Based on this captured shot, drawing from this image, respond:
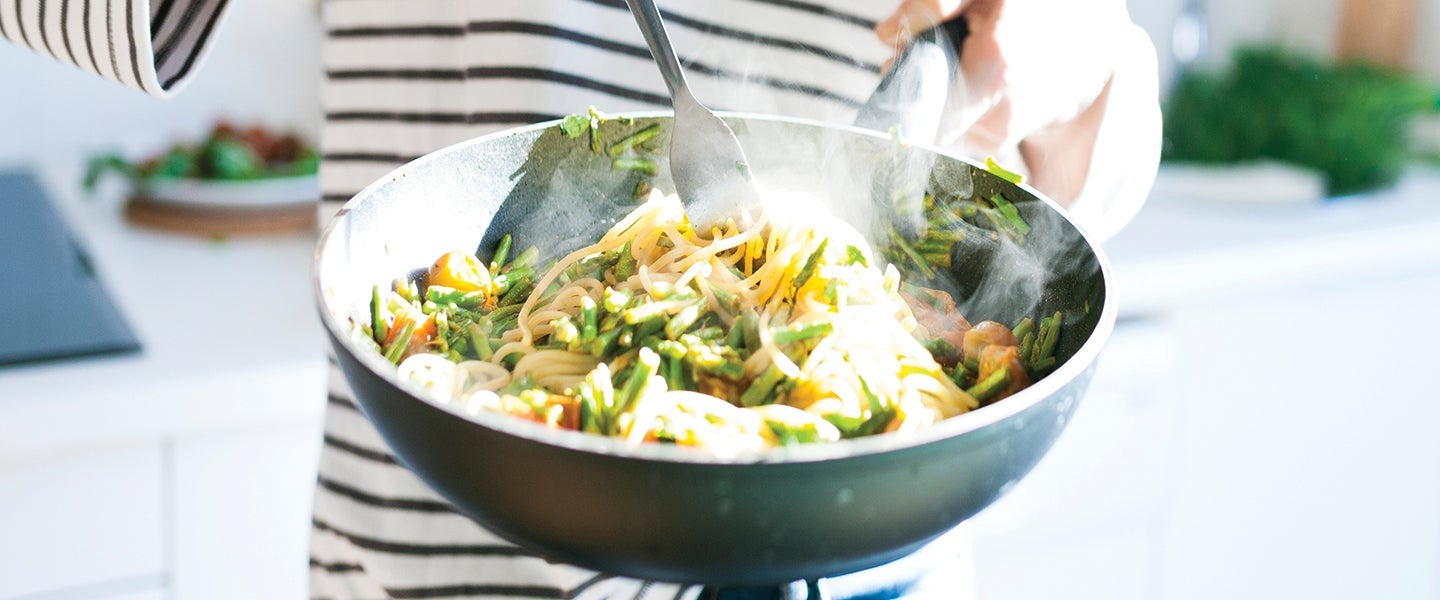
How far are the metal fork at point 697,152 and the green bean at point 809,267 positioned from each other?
6 centimetres

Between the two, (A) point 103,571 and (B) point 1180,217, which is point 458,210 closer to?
(A) point 103,571

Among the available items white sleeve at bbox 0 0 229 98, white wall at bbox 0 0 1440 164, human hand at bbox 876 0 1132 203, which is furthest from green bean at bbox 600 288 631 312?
white wall at bbox 0 0 1440 164

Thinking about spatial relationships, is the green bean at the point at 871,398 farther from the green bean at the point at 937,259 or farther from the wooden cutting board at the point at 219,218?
the wooden cutting board at the point at 219,218

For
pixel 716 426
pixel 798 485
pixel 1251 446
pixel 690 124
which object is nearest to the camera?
pixel 798 485

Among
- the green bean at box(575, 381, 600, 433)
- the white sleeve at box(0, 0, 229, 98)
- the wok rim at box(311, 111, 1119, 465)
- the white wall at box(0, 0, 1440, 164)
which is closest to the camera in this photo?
the wok rim at box(311, 111, 1119, 465)

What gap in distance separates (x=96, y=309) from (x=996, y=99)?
3.75 feet

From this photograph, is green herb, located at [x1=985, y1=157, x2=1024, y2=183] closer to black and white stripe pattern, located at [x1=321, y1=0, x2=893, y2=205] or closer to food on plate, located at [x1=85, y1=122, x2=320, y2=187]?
black and white stripe pattern, located at [x1=321, y1=0, x2=893, y2=205]

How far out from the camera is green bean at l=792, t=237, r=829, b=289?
62 cm

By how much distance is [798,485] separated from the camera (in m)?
0.42

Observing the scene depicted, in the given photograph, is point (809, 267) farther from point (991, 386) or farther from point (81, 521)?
point (81, 521)

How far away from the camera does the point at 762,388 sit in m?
0.56

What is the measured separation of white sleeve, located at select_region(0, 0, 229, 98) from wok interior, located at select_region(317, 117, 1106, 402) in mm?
228

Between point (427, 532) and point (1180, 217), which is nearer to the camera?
point (427, 532)

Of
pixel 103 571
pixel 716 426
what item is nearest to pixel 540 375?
pixel 716 426
